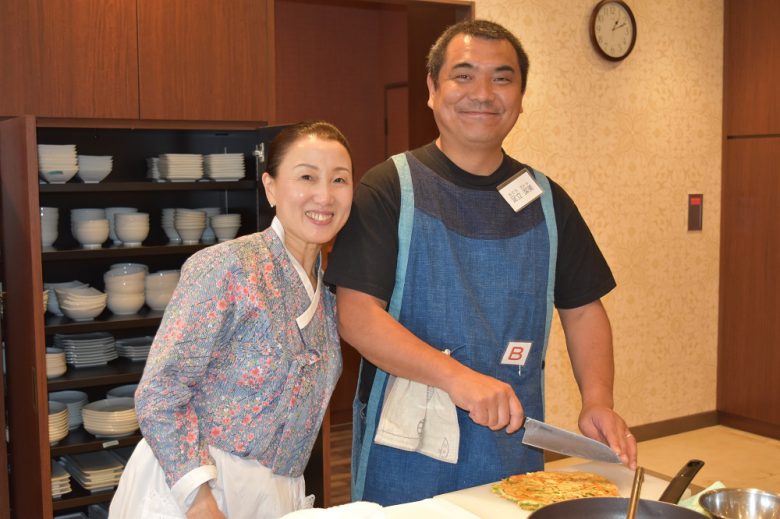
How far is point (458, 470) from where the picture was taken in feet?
6.64

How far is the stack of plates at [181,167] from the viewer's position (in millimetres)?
3891

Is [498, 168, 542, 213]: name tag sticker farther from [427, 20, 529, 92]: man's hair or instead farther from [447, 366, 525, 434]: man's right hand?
[447, 366, 525, 434]: man's right hand

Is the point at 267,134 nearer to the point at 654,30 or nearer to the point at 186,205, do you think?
the point at 186,205

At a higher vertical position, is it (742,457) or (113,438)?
(113,438)

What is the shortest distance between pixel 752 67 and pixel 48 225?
4.21m

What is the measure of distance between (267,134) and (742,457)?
3.35 m

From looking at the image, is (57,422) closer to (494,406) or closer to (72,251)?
(72,251)

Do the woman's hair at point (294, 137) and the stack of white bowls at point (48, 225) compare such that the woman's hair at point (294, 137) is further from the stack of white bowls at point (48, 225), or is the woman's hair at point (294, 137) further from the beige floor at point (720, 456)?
the beige floor at point (720, 456)

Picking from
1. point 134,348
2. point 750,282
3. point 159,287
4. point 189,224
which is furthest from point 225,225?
point 750,282

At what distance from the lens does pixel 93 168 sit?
3738mm

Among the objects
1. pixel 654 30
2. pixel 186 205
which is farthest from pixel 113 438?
pixel 654 30

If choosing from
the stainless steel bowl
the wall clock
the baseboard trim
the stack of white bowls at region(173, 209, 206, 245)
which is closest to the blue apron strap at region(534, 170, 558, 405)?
the stainless steel bowl

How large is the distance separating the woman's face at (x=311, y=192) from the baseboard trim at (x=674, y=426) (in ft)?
13.3

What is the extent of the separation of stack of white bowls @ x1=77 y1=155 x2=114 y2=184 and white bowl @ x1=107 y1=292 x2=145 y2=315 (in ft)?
1.60
